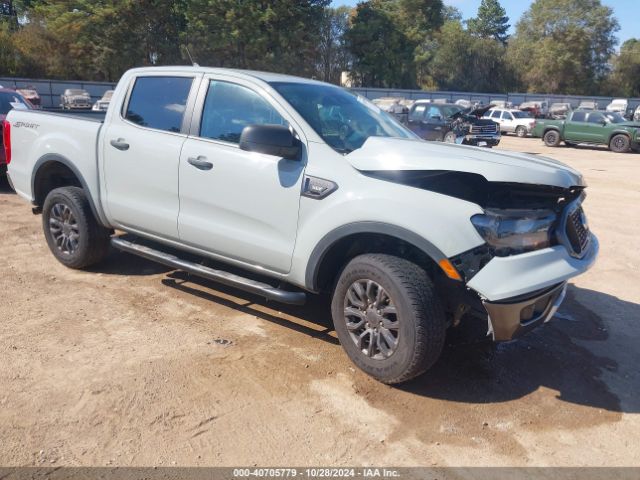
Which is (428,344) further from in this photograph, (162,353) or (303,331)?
(162,353)

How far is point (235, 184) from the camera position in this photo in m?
4.08

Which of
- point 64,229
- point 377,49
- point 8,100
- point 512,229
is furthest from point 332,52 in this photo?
point 512,229

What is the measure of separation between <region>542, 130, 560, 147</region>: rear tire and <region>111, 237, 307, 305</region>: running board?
77.2 feet

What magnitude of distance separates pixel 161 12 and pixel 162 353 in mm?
45064

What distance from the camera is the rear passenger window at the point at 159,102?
459 centimetres

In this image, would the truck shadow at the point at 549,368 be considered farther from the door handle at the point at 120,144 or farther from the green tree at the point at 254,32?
the green tree at the point at 254,32

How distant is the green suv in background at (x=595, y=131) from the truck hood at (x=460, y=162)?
71.8ft

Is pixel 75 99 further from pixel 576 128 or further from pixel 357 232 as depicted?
pixel 357 232

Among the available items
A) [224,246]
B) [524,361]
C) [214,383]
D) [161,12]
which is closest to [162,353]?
[214,383]

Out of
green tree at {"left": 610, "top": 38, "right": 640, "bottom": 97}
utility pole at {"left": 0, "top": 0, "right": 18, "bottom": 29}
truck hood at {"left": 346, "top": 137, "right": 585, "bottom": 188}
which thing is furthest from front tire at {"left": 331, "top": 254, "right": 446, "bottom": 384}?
green tree at {"left": 610, "top": 38, "right": 640, "bottom": 97}

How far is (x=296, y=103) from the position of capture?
4109 mm

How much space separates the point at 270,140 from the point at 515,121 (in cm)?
3076

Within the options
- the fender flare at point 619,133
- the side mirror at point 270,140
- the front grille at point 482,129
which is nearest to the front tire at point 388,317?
the side mirror at point 270,140

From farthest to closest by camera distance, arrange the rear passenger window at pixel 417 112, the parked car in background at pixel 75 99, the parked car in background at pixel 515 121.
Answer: the parked car in background at pixel 75 99
the parked car in background at pixel 515 121
the rear passenger window at pixel 417 112
